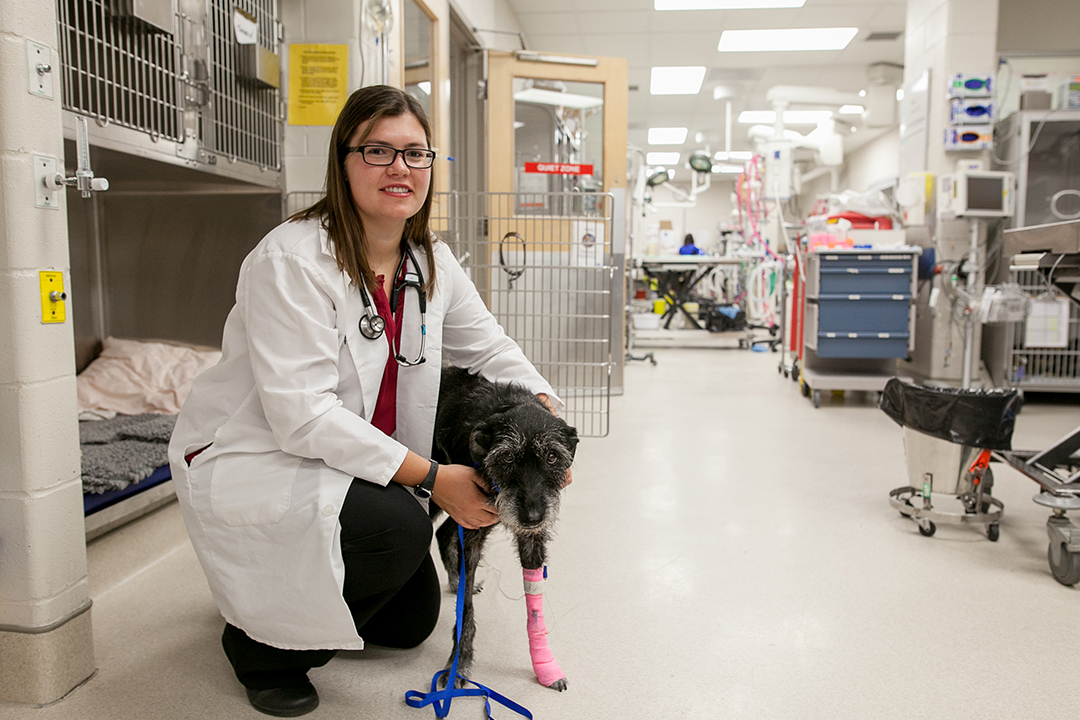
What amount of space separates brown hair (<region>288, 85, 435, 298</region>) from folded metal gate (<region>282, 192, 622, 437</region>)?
3.49 ft

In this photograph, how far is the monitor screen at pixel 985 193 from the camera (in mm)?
4359

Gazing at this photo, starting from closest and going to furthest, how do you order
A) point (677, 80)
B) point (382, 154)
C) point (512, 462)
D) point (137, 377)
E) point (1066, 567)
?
point (512, 462) < point (382, 154) < point (1066, 567) < point (137, 377) < point (677, 80)

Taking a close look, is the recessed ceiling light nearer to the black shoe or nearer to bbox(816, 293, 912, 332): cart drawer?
bbox(816, 293, 912, 332): cart drawer

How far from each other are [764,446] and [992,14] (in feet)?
11.7

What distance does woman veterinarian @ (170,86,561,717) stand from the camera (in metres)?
1.17

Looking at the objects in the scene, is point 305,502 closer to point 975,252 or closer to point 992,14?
point 975,252

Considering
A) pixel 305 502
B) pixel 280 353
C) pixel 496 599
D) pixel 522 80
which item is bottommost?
pixel 496 599

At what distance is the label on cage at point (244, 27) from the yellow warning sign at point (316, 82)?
136 millimetres

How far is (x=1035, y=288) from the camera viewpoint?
439 cm

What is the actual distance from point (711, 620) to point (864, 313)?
3.10 meters

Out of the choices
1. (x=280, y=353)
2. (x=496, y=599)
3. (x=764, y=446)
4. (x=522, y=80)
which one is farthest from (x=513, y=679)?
(x=522, y=80)

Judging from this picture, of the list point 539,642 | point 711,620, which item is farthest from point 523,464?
point 711,620

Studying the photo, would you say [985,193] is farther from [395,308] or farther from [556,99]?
[395,308]

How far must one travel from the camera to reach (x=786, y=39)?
6883 mm
